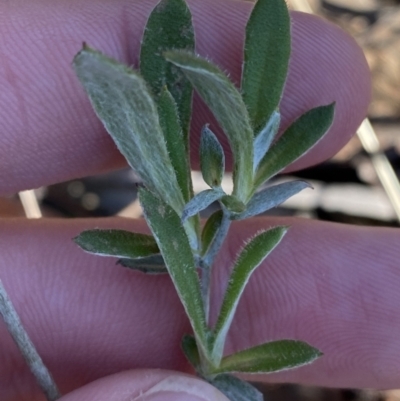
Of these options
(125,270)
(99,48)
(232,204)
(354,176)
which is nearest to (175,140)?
(232,204)

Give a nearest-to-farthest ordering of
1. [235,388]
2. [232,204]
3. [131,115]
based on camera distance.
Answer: [131,115] → [232,204] → [235,388]

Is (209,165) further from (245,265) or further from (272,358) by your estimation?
(272,358)

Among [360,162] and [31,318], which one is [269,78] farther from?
[360,162]

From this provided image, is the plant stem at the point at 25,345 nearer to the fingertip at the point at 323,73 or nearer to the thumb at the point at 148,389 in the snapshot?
the thumb at the point at 148,389

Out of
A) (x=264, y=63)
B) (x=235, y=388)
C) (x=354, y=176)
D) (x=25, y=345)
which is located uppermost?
(x=264, y=63)

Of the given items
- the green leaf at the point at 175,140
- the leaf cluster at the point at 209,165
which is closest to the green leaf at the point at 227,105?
the leaf cluster at the point at 209,165

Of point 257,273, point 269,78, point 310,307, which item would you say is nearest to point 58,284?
point 257,273
